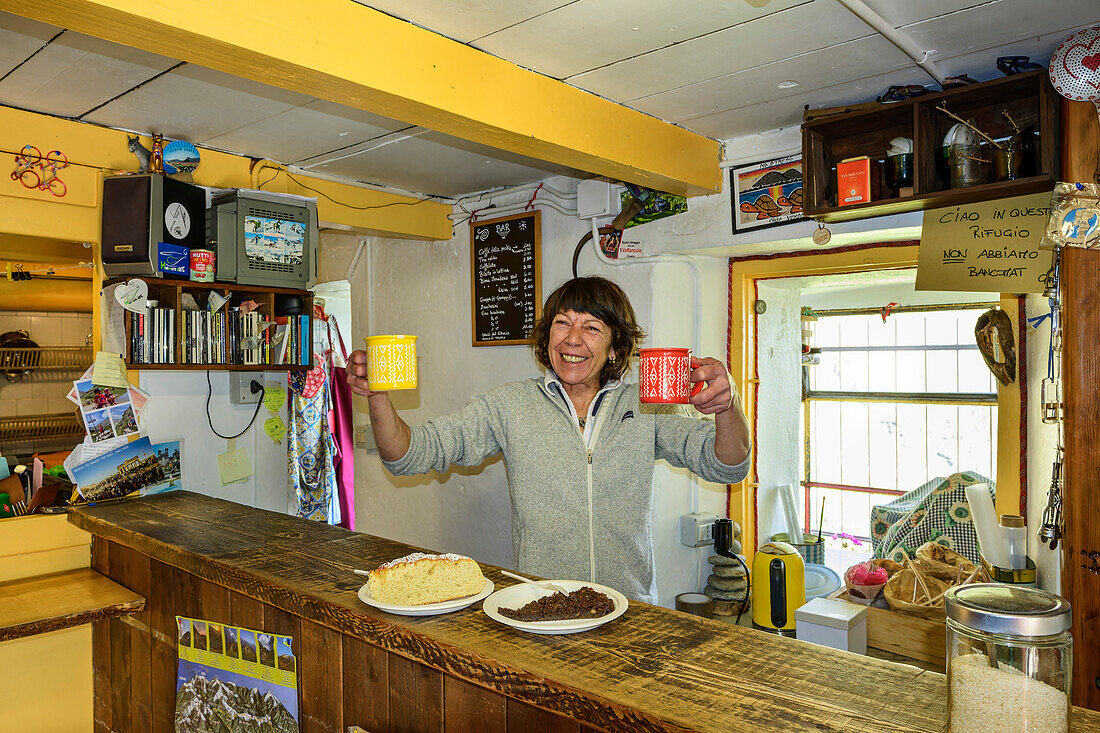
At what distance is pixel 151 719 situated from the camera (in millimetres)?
2355

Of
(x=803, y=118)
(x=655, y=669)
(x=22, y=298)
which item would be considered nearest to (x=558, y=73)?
(x=803, y=118)

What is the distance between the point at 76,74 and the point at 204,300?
1064 millimetres

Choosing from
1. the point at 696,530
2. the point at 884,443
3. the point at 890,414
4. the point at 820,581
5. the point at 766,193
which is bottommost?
the point at 820,581

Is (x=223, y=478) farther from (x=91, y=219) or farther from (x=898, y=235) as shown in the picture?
(x=898, y=235)

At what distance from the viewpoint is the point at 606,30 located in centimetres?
209

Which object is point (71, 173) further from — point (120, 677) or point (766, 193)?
point (766, 193)

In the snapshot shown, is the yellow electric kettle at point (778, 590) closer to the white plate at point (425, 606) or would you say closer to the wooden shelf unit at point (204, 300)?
the white plate at point (425, 606)

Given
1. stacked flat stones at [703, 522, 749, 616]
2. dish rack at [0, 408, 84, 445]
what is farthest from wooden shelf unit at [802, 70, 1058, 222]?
dish rack at [0, 408, 84, 445]

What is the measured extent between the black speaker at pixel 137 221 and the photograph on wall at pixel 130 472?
635 millimetres

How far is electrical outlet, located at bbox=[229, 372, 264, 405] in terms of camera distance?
3650 millimetres

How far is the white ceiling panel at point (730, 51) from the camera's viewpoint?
6.68 ft

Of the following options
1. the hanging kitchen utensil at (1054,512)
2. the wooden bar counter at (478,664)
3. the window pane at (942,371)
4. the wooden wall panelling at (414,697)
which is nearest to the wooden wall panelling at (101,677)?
the wooden bar counter at (478,664)

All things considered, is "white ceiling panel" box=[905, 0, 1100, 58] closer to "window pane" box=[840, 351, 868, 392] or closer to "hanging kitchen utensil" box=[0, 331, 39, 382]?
"window pane" box=[840, 351, 868, 392]

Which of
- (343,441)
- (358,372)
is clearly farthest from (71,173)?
(343,441)
